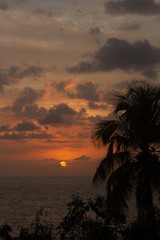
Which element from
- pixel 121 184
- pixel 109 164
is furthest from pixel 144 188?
pixel 109 164

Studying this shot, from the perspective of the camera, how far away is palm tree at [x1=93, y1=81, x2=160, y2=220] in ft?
53.3

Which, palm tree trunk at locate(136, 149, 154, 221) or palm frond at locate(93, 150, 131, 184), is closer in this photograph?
palm tree trunk at locate(136, 149, 154, 221)

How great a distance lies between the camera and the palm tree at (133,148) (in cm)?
1625

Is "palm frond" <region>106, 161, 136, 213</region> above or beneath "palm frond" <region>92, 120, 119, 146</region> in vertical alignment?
beneath

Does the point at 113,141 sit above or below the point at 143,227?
above

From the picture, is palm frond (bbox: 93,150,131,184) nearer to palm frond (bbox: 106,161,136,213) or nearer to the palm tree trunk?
palm frond (bbox: 106,161,136,213)

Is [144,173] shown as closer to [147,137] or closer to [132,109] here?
[147,137]

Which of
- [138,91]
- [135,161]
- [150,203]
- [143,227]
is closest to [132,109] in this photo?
[138,91]

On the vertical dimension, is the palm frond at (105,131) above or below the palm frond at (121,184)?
above

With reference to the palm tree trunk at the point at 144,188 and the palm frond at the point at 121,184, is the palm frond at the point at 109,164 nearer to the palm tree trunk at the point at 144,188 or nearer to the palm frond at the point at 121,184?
the palm frond at the point at 121,184

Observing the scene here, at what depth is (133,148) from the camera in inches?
680

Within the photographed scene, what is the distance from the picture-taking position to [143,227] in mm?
10109

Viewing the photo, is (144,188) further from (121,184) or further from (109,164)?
(109,164)

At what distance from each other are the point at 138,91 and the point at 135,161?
381 centimetres
